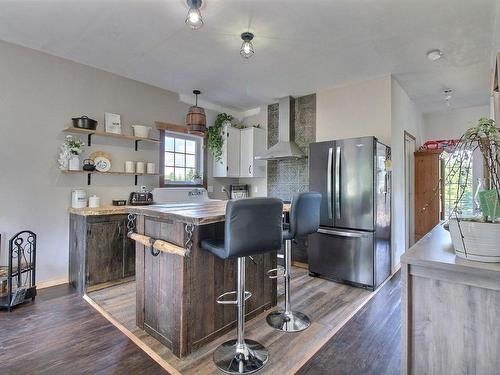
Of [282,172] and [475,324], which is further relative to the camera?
[282,172]

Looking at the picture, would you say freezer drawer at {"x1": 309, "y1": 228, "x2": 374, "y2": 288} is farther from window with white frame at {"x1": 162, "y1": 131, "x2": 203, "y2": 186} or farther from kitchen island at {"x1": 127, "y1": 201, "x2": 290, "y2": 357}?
window with white frame at {"x1": 162, "y1": 131, "x2": 203, "y2": 186}

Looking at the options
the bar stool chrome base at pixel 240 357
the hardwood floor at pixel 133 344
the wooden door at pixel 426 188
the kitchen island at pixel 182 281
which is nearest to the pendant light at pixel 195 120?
the kitchen island at pixel 182 281

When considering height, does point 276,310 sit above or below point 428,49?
below

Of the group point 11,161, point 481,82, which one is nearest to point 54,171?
point 11,161

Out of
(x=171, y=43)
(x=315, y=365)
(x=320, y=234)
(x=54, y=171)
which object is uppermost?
(x=171, y=43)

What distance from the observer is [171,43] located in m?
2.81

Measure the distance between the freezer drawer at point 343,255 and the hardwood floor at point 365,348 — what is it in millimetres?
538

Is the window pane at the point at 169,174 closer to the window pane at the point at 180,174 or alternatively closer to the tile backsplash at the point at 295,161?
the window pane at the point at 180,174

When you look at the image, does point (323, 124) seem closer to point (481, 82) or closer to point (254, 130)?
point (254, 130)

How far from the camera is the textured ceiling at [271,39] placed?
2.24m

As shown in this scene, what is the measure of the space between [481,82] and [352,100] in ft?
6.15

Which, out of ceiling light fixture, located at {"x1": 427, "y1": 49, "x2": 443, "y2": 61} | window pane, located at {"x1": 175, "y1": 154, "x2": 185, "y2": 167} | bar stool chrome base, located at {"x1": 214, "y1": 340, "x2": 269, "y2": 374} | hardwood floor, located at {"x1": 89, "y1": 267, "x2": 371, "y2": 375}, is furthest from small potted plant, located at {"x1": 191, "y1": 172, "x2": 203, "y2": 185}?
ceiling light fixture, located at {"x1": 427, "y1": 49, "x2": 443, "y2": 61}

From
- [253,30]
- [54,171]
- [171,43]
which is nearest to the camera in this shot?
[253,30]

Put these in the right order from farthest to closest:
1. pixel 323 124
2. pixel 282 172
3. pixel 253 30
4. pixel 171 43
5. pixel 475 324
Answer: pixel 282 172 → pixel 323 124 → pixel 171 43 → pixel 253 30 → pixel 475 324
